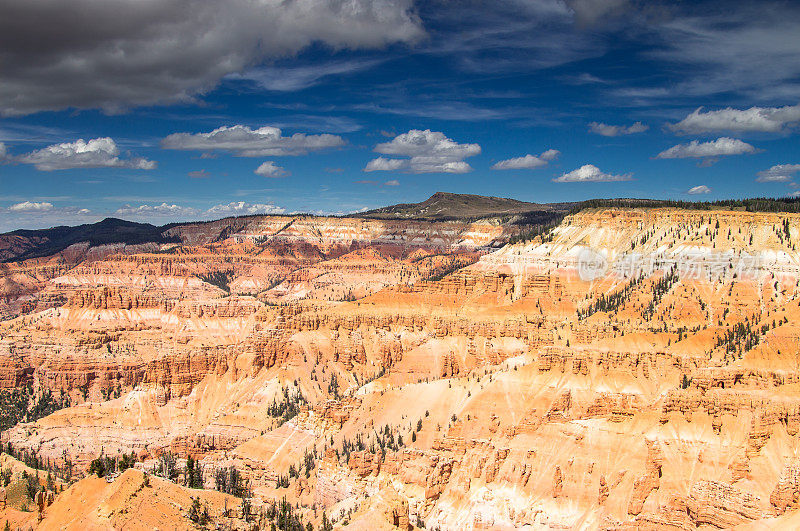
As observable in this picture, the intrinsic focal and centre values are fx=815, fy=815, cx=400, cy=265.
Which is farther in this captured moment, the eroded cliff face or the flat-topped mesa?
the flat-topped mesa

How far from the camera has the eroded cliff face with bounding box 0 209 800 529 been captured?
237 ft

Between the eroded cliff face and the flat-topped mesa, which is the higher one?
the flat-topped mesa

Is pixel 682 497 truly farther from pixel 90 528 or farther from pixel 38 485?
pixel 38 485

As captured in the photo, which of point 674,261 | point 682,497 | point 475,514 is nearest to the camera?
point 682,497

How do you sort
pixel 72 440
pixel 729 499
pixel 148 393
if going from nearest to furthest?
pixel 729 499 → pixel 72 440 → pixel 148 393

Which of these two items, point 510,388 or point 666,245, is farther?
point 666,245

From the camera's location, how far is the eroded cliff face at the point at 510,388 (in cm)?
7225

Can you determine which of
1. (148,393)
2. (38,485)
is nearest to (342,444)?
(38,485)

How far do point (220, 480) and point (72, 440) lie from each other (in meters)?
44.7

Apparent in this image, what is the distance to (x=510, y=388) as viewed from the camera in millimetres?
93750

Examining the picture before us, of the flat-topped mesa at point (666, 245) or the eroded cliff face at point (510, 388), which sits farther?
the flat-topped mesa at point (666, 245)

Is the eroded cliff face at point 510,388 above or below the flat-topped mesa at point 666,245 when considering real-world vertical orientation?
below

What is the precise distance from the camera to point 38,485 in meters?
75.7

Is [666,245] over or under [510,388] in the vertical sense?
over
